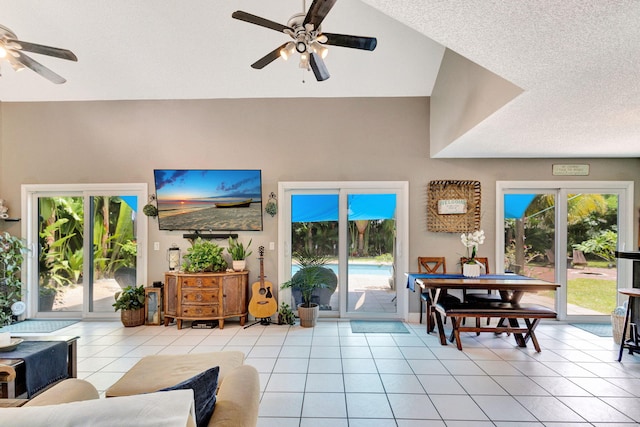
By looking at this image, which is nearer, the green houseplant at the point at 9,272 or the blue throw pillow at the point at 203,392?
the blue throw pillow at the point at 203,392

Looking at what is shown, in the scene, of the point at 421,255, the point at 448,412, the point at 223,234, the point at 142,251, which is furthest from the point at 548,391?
the point at 142,251

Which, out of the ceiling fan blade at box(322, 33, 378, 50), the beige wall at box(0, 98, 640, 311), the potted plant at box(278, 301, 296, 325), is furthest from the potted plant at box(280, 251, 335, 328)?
the ceiling fan blade at box(322, 33, 378, 50)

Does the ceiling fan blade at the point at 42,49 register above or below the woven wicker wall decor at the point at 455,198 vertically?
above

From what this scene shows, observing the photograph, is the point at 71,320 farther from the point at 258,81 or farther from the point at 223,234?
the point at 258,81

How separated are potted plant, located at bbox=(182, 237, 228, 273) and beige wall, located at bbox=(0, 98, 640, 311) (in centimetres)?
42

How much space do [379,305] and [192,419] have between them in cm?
401

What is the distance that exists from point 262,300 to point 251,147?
85.5 inches

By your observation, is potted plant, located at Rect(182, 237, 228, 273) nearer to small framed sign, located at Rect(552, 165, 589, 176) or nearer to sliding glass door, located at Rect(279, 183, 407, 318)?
sliding glass door, located at Rect(279, 183, 407, 318)

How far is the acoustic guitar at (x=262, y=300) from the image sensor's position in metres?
4.46

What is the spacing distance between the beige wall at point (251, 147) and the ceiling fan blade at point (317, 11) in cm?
243

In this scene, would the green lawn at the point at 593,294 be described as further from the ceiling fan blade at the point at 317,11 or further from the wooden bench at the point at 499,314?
the ceiling fan blade at the point at 317,11

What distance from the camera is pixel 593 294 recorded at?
472cm

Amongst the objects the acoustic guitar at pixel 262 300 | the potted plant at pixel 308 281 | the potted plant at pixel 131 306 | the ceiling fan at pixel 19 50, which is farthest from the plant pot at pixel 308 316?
the ceiling fan at pixel 19 50

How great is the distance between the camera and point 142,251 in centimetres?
479
